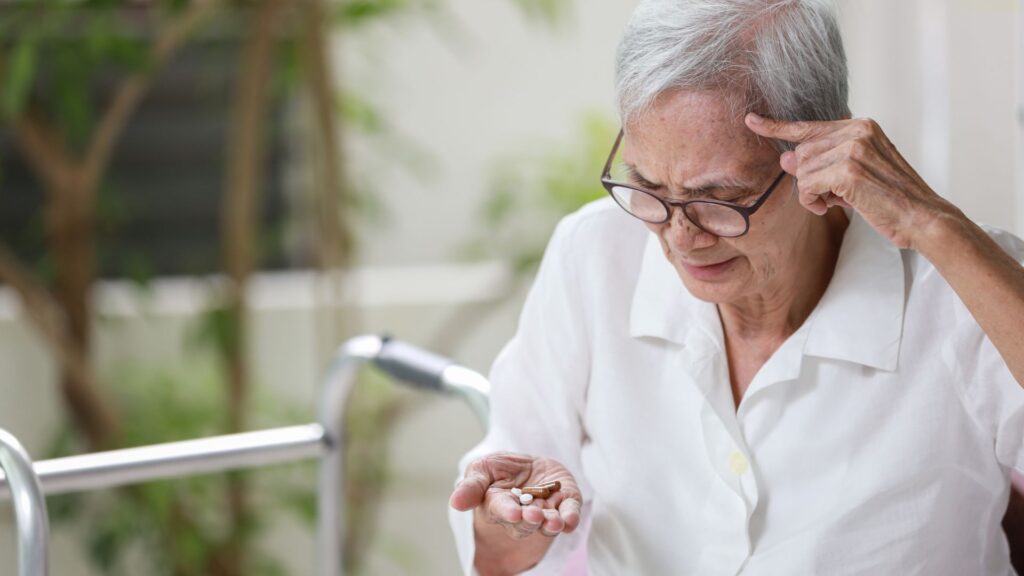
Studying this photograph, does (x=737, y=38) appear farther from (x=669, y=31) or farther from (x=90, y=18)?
(x=90, y=18)

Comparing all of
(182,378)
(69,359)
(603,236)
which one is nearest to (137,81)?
(69,359)

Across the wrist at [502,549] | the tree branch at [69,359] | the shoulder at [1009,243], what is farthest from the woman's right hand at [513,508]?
the tree branch at [69,359]

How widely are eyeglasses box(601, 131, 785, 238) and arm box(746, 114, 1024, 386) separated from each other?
0.06 metres

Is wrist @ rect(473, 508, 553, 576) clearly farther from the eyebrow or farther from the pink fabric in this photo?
the eyebrow

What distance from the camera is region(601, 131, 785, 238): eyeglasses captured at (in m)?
1.17

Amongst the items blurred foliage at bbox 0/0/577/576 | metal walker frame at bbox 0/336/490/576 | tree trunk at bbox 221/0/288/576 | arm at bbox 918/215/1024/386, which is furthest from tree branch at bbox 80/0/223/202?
arm at bbox 918/215/1024/386

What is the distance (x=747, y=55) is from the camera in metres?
1.15

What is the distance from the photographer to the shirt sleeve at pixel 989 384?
1.18 meters

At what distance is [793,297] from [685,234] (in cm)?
20

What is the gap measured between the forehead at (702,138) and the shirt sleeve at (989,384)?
0.27 metres

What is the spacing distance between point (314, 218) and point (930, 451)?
1.94 m

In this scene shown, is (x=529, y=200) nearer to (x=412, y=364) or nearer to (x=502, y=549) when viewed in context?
(x=412, y=364)

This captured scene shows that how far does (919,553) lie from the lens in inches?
48.7

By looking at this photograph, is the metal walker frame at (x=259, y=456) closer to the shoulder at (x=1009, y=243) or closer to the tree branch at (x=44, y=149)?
the shoulder at (x=1009, y=243)
